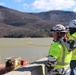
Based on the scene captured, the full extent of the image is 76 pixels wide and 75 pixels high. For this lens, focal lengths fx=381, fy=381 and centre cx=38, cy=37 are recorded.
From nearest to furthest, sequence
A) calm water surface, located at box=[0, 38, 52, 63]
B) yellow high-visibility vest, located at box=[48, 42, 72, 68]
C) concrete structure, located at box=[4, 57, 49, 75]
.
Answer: yellow high-visibility vest, located at box=[48, 42, 72, 68] < concrete structure, located at box=[4, 57, 49, 75] < calm water surface, located at box=[0, 38, 52, 63]

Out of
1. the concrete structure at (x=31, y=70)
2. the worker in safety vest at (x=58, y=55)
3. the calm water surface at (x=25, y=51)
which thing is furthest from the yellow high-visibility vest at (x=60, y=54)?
the calm water surface at (x=25, y=51)

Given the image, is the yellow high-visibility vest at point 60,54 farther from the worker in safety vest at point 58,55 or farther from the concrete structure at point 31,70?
the concrete structure at point 31,70

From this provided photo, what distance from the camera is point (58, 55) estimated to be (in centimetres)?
581

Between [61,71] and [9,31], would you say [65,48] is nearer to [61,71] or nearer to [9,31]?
[61,71]

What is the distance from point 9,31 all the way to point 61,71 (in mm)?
128258

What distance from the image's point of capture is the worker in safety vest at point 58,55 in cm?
575

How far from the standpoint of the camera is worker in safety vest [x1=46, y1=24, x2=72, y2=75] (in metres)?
5.75

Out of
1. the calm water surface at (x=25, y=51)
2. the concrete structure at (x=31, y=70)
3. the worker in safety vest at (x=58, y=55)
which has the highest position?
the worker in safety vest at (x=58, y=55)

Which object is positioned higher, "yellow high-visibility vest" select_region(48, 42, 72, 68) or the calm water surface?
"yellow high-visibility vest" select_region(48, 42, 72, 68)

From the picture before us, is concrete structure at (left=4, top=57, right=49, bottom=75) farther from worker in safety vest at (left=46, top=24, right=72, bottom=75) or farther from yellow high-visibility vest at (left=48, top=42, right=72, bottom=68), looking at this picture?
yellow high-visibility vest at (left=48, top=42, right=72, bottom=68)

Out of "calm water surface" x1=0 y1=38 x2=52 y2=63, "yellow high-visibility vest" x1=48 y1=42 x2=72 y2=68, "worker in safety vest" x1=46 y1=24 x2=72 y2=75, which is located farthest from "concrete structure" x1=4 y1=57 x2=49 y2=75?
"calm water surface" x1=0 y1=38 x2=52 y2=63

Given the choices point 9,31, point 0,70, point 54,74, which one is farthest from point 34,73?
point 9,31

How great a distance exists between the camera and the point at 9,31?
439ft

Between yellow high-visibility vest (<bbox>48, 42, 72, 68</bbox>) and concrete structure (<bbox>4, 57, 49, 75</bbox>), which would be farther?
concrete structure (<bbox>4, 57, 49, 75</bbox>)
